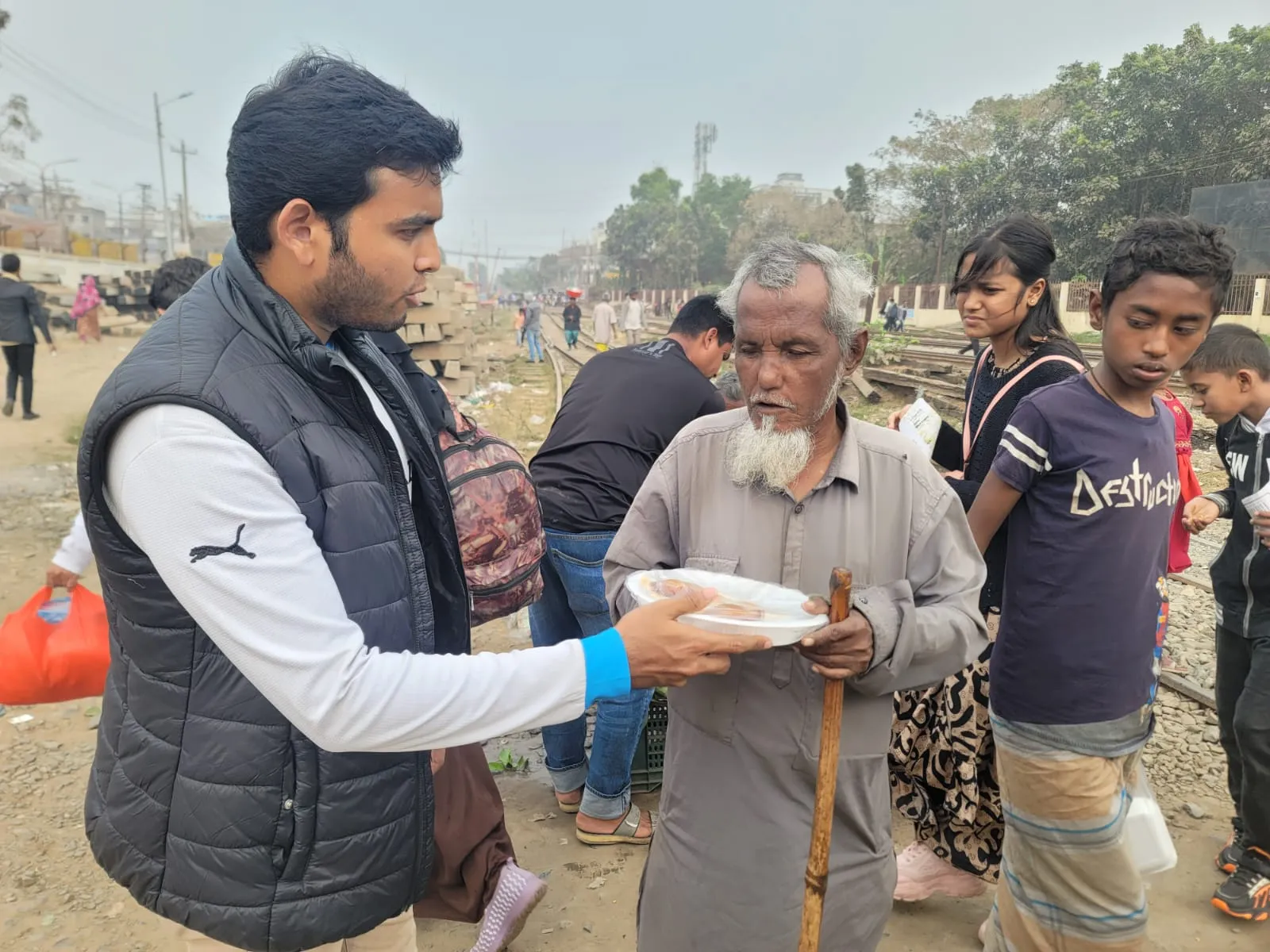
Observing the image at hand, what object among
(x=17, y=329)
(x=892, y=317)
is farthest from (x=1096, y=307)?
(x=892, y=317)

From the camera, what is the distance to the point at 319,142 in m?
1.39

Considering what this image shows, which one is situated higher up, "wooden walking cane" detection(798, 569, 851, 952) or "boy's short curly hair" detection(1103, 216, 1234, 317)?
"boy's short curly hair" detection(1103, 216, 1234, 317)

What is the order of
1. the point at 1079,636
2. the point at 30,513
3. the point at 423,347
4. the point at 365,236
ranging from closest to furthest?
the point at 365,236 → the point at 1079,636 → the point at 30,513 → the point at 423,347

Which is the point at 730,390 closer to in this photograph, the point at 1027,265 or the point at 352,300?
the point at 1027,265

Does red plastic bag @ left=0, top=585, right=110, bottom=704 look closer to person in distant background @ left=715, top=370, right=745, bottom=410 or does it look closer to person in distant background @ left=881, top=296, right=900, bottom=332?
person in distant background @ left=715, top=370, right=745, bottom=410

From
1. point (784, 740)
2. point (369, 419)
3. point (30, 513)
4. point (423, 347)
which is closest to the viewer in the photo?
point (369, 419)

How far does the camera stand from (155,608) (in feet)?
4.62

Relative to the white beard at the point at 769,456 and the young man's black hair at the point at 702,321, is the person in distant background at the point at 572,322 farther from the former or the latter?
the white beard at the point at 769,456

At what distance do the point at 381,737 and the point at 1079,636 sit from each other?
1866mm

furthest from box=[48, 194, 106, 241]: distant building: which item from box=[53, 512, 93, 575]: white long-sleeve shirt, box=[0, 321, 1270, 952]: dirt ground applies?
box=[53, 512, 93, 575]: white long-sleeve shirt

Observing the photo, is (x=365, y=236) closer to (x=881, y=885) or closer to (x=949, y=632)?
(x=949, y=632)

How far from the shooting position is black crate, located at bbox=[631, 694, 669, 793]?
3.78 metres

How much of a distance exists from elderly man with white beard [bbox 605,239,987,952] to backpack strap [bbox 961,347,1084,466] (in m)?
1.12

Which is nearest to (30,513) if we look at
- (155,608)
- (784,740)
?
(155,608)
